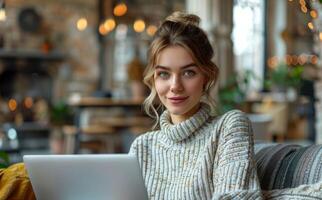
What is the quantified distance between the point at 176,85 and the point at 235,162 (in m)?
0.26

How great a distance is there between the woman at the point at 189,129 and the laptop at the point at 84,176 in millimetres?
110

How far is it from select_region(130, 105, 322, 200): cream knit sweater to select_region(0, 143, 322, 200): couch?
10 centimetres

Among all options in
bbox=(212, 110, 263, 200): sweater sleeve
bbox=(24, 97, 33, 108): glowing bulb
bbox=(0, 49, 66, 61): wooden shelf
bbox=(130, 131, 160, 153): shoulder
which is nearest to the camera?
bbox=(212, 110, 263, 200): sweater sleeve

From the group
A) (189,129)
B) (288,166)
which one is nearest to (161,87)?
(189,129)

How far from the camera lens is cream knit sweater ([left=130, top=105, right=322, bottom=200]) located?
4.41ft

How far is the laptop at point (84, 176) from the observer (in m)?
1.40

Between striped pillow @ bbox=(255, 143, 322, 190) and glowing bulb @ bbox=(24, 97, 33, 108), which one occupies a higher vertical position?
striped pillow @ bbox=(255, 143, 322, 190)

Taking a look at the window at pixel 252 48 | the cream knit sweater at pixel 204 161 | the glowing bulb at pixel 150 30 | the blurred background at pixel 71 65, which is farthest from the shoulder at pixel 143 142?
the window at pixel 252 48

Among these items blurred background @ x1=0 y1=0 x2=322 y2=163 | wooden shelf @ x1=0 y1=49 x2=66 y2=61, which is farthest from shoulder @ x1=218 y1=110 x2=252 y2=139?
wooden shelf @ x1=0 y1=49 x2=66 y2=61

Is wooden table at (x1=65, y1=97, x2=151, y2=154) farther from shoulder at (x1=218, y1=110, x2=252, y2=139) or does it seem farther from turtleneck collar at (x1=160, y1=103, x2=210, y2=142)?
shoulder at (x1=218, y1=110, x2=252, y2=139)

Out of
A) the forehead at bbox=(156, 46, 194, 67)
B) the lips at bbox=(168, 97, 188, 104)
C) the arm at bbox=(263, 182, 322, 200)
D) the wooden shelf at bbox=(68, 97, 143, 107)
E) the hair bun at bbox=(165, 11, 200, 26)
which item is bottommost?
the wooden shelf at bbox=(68, 97, 143, 107)

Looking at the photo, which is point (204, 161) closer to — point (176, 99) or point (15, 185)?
point (176, 99)

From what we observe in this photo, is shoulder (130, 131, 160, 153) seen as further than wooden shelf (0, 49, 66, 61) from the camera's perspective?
No

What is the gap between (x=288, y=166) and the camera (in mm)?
1561
